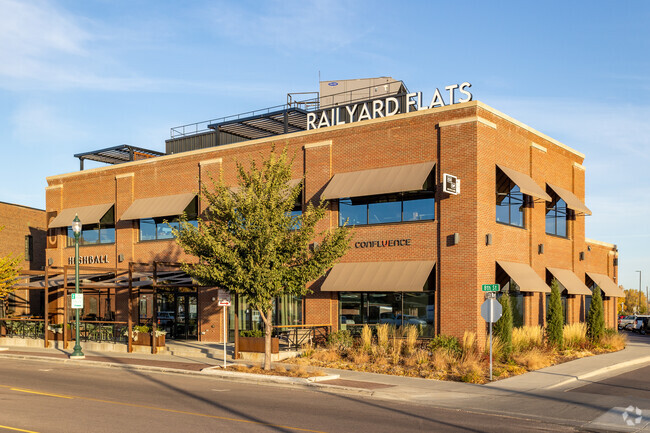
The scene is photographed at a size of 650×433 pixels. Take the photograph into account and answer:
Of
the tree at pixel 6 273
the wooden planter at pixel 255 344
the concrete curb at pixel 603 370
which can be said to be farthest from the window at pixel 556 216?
the tree at pixel 6 273

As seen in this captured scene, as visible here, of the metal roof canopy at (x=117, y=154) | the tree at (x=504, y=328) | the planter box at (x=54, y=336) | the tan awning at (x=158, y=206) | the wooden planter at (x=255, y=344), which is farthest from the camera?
the metal roof canopy at (x=117, y=154)

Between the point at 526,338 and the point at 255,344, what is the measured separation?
11037 millimetres

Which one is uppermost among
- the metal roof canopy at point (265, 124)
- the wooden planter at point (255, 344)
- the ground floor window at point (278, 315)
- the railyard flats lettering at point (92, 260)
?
the metal roof canopy at point (265, 124)

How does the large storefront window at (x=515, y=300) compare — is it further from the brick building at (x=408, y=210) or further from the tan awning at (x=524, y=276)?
the tan awning at (x=524, y=276)

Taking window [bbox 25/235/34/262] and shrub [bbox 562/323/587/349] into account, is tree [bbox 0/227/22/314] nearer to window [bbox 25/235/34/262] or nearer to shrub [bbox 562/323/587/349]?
window [bbox 25/235/34/262]

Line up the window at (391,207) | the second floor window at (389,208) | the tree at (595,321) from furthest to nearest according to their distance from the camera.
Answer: the tree at (595,321) < the second floor window at (389,208) < the window at (391,207)

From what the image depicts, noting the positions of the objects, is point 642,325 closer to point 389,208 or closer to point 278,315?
point 389,208

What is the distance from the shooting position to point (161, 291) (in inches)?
1375

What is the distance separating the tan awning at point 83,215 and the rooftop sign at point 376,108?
13.8 metres

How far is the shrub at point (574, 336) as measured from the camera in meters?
30.1

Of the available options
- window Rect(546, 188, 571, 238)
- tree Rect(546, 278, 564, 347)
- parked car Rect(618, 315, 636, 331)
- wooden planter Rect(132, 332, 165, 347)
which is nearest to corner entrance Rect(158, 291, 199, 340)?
wooden planter Rect(132, 332, 165, 347)

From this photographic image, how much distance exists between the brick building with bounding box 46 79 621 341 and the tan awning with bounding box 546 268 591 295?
99 millimetres

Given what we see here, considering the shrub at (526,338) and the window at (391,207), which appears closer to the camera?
the shrub at (526,338)

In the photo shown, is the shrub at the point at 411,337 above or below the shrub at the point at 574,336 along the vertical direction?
above
